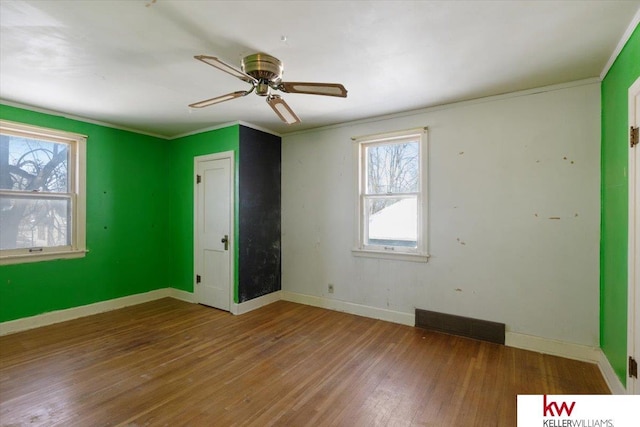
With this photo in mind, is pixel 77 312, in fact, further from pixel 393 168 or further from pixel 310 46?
pixel 393 168

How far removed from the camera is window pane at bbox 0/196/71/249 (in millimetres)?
3209

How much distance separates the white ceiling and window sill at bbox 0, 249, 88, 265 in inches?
66.6

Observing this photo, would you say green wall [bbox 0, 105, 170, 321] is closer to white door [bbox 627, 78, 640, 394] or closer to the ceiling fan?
the ceiling fan

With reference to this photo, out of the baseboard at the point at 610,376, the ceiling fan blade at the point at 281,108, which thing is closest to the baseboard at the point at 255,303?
Answer: the ceiling fan blade at the point at 281,108

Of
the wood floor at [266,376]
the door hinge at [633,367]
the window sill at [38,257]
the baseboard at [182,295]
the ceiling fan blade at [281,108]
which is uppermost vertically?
the ceiling fan blade at [281,108]

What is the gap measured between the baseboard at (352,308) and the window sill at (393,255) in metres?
0.65

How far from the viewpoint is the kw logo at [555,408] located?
5.73ft

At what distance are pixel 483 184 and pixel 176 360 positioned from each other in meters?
3.44

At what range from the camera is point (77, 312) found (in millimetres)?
3670

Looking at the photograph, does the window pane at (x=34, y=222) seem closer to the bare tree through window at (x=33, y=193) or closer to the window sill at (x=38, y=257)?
the bare tree through window at (x=33, y=193)

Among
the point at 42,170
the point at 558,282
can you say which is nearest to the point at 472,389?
the point at 558,282

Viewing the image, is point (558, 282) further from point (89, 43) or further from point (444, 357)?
point (89, 43)

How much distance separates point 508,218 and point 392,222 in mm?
1232

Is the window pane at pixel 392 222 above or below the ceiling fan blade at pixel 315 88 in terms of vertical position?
below
